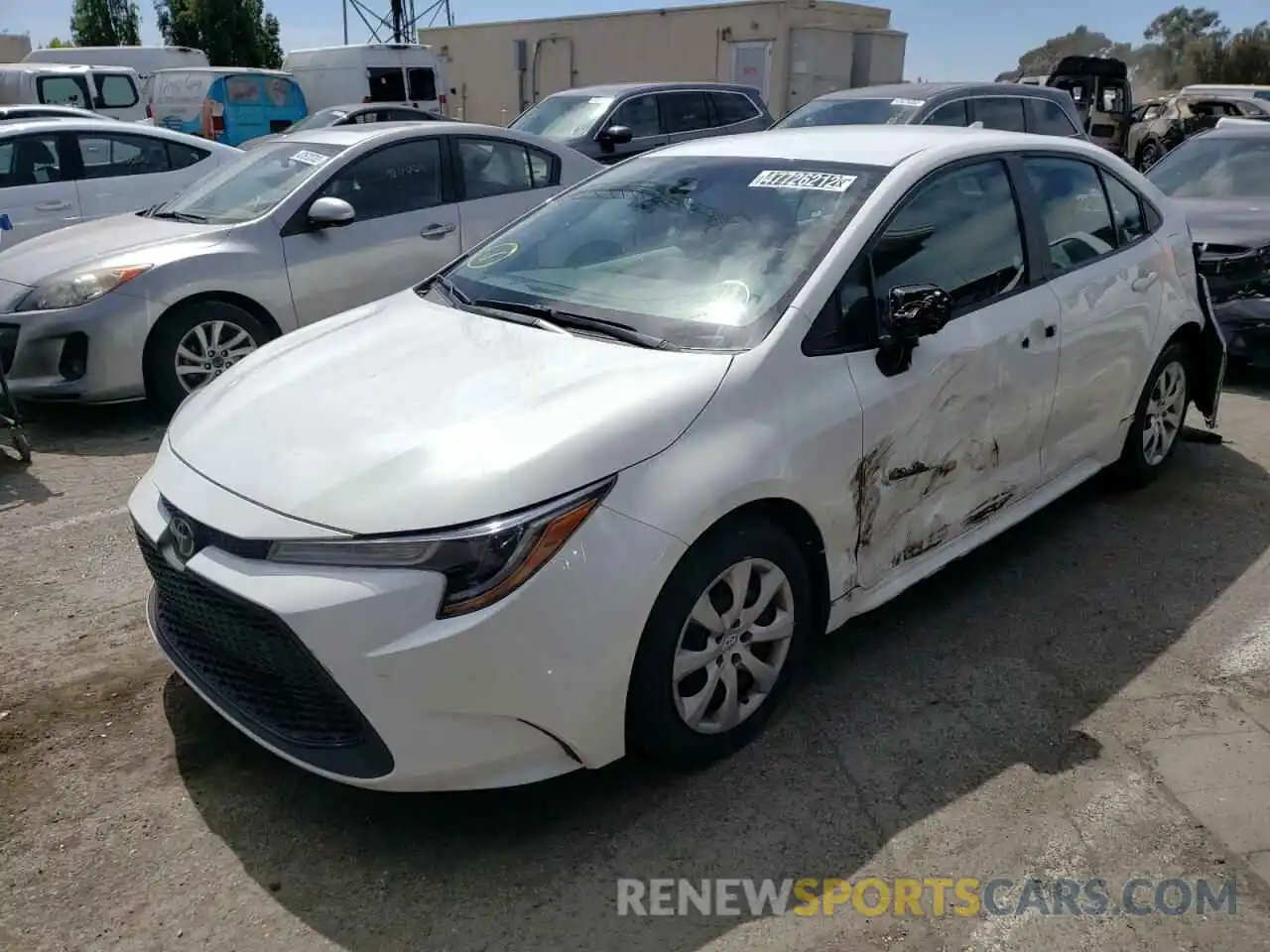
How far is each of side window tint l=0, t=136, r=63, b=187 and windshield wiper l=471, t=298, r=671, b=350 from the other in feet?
22.0

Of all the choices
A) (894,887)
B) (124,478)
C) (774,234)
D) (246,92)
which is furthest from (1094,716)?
(246,92)

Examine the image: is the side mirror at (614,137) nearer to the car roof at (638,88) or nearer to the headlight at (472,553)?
the car roof at (638,88)

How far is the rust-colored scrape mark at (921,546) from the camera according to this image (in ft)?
11.1

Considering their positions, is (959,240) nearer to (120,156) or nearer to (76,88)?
(120,156)

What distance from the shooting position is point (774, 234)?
3.30 metres

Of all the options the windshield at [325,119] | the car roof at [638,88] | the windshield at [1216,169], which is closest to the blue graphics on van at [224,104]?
the windshield at [325,119]

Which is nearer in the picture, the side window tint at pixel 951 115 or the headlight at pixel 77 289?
the headlight at pixel 77 289

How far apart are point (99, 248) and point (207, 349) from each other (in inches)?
34.4

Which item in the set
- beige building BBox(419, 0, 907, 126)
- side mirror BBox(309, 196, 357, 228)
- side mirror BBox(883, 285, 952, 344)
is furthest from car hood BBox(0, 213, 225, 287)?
beige building BBox(419, 0, 907, 126)

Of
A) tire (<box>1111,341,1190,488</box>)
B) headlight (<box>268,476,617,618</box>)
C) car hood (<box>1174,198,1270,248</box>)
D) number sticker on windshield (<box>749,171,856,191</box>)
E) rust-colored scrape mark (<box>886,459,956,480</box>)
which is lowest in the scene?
tire (<box>1111,341,1190,488</box>)

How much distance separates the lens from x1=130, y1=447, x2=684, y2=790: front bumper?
2350 mm

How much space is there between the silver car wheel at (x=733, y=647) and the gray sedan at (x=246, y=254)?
13.0 ft

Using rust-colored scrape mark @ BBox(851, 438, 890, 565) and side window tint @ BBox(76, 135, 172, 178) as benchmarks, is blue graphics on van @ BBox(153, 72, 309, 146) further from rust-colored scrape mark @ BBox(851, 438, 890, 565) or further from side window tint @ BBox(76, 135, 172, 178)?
rust-colored scrape mark @ BBox(851, 438, 890, 565)

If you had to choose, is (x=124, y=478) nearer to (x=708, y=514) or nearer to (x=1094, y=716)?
(x=708, y=514)
